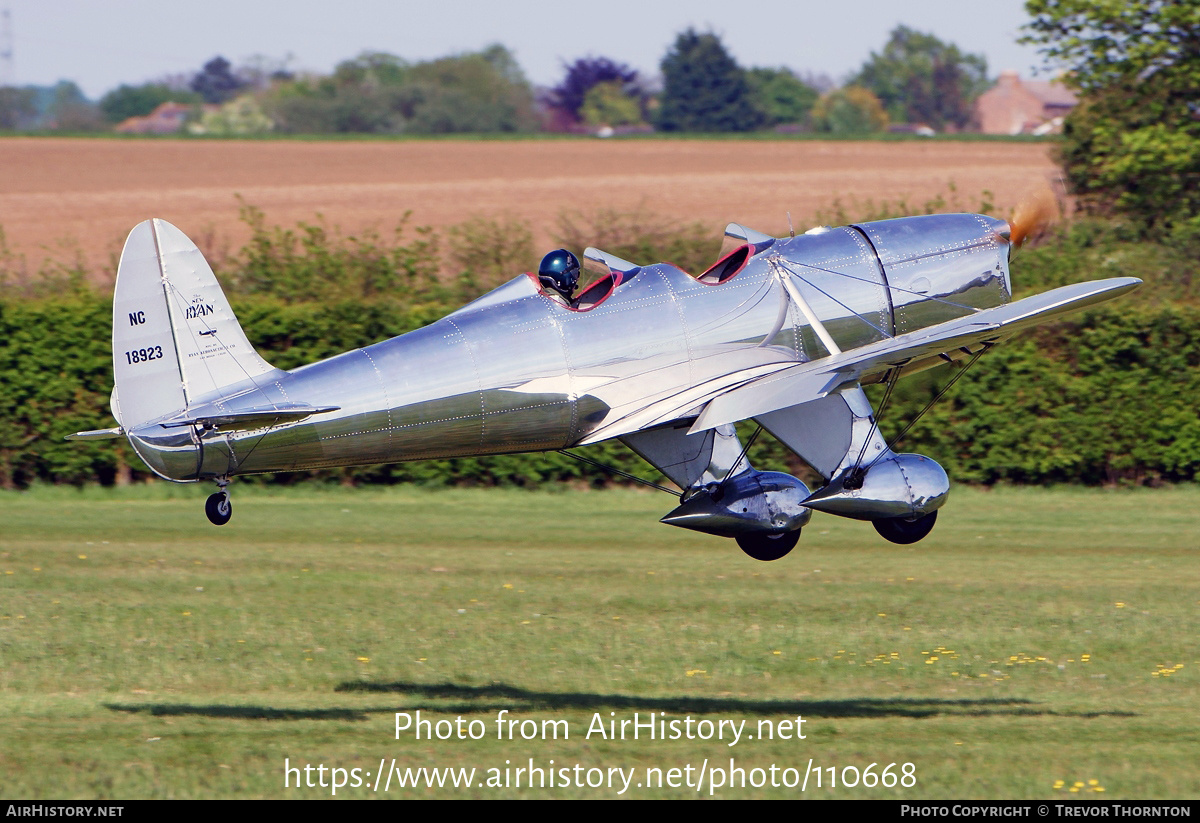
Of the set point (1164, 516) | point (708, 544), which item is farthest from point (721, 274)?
point (1164, 516)

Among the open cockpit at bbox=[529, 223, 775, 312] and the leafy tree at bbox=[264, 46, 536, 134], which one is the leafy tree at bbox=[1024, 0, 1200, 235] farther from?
the leafy tree at bbox=[264, 46, 536, 134]

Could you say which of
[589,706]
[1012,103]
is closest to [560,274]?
[589,706]

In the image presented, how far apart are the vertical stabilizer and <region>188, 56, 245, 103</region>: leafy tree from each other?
185666mm

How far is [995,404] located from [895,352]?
16.6 metres

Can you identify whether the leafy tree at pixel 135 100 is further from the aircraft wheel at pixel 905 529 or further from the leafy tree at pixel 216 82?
the aircraft wheel at pixel 905 529

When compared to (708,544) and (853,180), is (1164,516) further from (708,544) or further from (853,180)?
(853,180)

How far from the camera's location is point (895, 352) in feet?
30.8

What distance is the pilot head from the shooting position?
10062 millimetres

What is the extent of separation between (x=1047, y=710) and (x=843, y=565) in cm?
711

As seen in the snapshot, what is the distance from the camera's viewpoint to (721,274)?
10.4 metres

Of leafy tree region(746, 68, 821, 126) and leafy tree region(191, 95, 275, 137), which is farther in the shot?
leafy tree region(746, 68, 821, 126)

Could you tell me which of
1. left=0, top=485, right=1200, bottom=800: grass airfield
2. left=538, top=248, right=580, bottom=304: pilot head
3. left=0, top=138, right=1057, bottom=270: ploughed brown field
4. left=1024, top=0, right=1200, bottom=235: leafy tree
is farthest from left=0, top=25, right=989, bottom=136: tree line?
left=538, top=248, right=580, bottom=304: pilot head

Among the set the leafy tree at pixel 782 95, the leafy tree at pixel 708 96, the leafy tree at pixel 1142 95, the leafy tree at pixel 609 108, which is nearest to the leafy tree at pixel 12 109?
the leafy tree at pixel 609 108

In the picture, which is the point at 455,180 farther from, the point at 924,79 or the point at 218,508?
the point at 924,79
